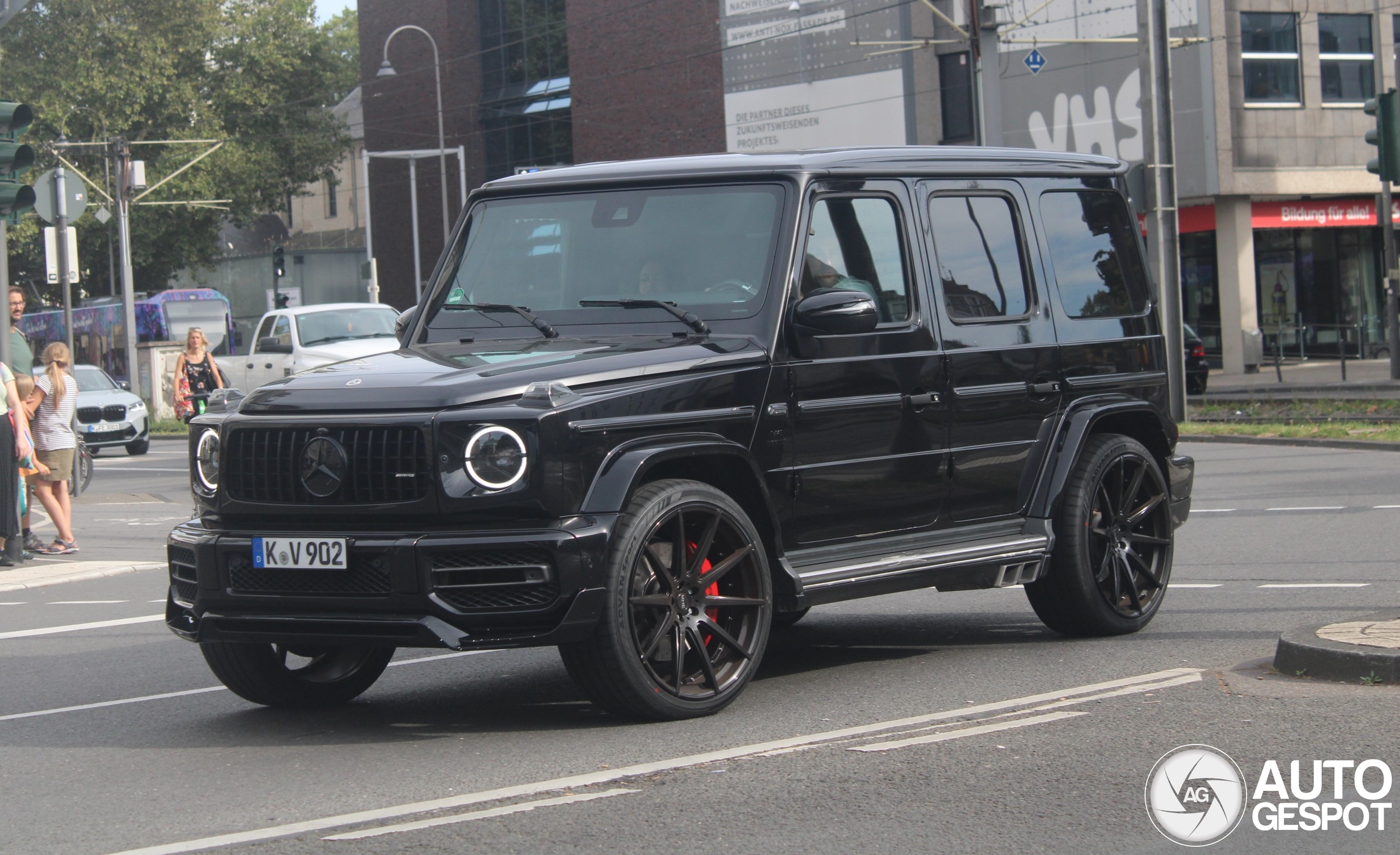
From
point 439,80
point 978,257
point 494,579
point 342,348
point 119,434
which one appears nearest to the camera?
point 494,579

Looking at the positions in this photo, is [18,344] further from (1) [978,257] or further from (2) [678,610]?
(2) [678,610]

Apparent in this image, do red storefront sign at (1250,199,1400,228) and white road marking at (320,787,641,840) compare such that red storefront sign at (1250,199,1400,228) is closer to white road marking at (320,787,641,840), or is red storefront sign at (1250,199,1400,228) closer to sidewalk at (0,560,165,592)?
sidewalk at (0,560,165,592)

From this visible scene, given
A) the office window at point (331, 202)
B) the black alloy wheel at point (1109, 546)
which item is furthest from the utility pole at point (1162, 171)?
the office window at point (331, 202)

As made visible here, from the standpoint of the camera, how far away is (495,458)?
5797 millimetres

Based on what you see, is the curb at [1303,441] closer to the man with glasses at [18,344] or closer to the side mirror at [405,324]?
the man with glasses at [18,344]

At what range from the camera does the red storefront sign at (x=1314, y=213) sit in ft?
131

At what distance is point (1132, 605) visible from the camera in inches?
317

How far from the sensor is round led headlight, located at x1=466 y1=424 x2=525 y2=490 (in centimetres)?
578

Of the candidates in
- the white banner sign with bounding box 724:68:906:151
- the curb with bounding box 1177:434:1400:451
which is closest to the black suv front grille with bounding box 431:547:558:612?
the curb with bounding box 1177:434:1400:451

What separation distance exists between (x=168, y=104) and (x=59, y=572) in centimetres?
5168

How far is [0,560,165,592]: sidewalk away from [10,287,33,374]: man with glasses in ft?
8.89

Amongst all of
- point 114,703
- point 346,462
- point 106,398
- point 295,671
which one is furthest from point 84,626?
point 106,398

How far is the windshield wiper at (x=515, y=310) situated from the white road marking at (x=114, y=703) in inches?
78.2

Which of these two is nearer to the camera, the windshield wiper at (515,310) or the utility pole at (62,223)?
the windshield wiper at (515,310)
